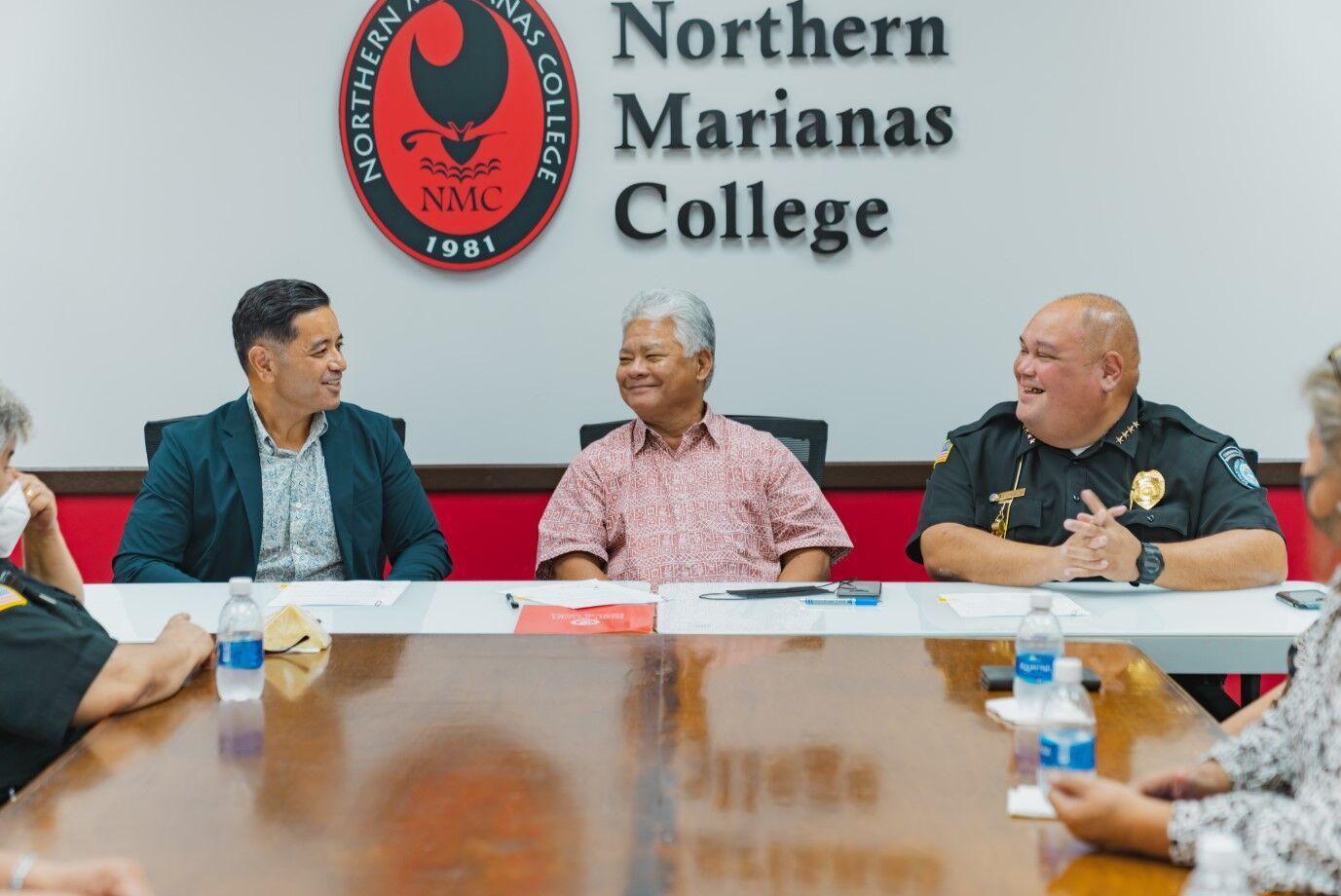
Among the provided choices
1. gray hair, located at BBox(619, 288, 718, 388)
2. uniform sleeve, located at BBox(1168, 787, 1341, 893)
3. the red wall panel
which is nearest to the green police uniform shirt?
gray hair, located at BBox(619, 288, 718, 388)

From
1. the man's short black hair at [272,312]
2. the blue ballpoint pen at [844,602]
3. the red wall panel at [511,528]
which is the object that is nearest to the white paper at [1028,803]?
the blue ballpoint pen at [844,602]

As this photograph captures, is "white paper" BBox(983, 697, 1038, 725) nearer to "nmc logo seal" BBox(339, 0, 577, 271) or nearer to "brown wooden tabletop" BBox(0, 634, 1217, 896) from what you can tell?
"brown wooden tabletop" BBox(0, 634, 1217, 896)

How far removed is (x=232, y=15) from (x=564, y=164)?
1078 mm

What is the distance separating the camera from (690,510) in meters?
3.26

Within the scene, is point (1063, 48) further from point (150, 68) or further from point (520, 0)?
point (150, 68)

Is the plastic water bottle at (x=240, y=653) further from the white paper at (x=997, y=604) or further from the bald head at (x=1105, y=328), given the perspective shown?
the bald head at (x=1105, y=328)

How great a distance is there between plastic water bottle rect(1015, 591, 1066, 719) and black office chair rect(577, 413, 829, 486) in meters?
1.48

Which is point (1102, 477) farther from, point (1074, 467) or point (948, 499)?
point (948, 499)

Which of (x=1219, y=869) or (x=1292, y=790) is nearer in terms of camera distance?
(x=1219, y=869)

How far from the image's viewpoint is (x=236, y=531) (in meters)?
3.14

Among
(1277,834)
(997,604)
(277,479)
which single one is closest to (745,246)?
(277,479)

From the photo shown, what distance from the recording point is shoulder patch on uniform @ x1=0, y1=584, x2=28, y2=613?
1.80 m

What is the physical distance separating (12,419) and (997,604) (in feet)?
5.86

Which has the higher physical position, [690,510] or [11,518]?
[11,518]
